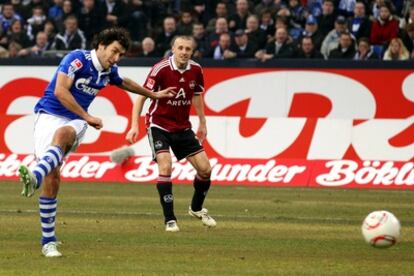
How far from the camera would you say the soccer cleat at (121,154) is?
23.8 metres

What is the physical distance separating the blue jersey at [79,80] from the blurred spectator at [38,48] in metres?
15.9

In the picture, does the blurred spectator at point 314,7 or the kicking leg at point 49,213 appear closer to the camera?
the kicking leg at point 49,213

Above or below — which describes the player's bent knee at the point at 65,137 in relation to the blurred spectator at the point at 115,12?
above

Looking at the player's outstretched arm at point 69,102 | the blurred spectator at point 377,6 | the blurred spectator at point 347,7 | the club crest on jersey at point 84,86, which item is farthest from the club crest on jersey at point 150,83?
the blurred spectator at point 347,7

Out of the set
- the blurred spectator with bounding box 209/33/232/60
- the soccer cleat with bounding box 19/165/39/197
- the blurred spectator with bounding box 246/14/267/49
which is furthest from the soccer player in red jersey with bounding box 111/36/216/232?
the blurred spectator with bounding box 246/14/267/49

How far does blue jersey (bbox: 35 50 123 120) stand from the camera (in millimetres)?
12703

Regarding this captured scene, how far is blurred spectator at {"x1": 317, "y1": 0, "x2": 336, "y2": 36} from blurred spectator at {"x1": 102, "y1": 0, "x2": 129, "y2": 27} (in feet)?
15.7

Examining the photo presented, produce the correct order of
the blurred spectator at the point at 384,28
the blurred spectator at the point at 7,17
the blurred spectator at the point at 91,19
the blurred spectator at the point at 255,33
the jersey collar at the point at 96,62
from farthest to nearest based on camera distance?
1. the blurred spectator at the point at 7,17
2. the blurred spectator at the point at 91,19
3. the blurred spectator at the point at 255,33
4. the blurred spectator at the point at 384,28
5. the jersey collar at the point at 96,62

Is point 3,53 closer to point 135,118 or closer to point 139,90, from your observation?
point 135,118

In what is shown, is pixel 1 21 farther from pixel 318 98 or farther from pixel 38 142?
pixel 38 142

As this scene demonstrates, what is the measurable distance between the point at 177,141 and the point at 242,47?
39.4ft

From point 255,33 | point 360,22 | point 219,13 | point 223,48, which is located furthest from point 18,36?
point 360,22

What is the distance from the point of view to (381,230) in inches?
475

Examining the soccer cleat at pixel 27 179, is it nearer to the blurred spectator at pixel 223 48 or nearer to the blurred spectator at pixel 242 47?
the blurred spectator at pixel 223 48
